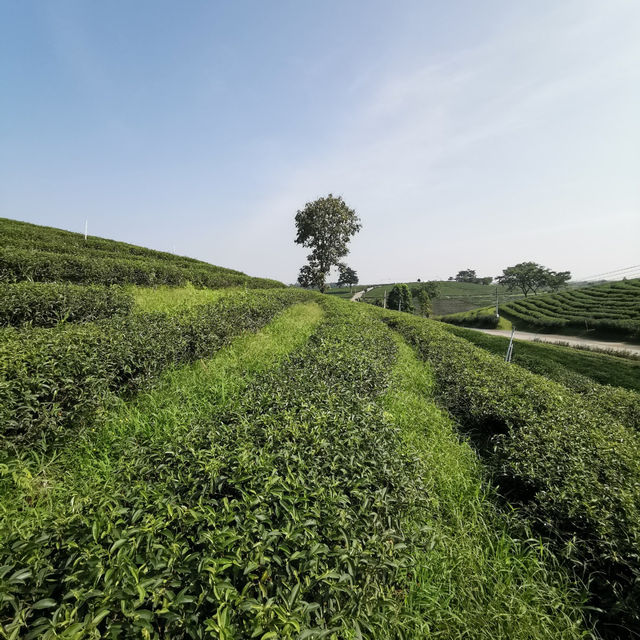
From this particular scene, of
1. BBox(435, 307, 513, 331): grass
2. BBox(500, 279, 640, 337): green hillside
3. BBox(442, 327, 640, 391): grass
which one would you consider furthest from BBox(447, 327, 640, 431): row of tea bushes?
BBox(435, 307, 513, 331): grass

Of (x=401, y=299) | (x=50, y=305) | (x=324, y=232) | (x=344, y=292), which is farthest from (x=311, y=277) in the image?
(x=344, y=292)

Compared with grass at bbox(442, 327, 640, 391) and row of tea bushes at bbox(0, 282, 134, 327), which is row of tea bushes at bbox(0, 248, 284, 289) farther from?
grass at bbox(442, 327, 640, 391)

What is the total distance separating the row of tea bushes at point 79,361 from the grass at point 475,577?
4.01 meters

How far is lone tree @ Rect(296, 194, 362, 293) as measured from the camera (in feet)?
114

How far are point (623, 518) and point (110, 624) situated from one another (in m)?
4.26

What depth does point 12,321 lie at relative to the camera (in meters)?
5.31

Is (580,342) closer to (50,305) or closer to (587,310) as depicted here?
(587,310)

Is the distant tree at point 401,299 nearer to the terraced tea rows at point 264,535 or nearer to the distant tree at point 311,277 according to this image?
the distant tree at point 311,277

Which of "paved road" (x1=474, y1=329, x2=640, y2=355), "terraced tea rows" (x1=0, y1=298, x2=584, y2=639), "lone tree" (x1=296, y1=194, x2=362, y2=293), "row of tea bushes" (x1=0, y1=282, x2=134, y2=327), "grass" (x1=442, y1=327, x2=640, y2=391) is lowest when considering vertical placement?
"paved road" (x1=474, y1=329, x2=640, y2=355)

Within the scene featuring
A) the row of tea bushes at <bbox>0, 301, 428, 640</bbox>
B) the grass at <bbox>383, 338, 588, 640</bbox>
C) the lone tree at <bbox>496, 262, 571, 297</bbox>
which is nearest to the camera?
the row of tea bushes at <bbox>0, 301, 428, 640</bbox>

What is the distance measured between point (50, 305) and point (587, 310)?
49.9m

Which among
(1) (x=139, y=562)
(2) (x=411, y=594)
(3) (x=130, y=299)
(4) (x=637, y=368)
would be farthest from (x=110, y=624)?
(4) (x=637, y=368)

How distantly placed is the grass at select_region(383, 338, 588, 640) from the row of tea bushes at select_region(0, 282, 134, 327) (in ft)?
22.3

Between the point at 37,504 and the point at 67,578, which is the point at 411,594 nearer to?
the point at 67,578
